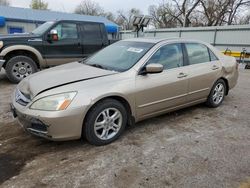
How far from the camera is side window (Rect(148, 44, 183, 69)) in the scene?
419 cm

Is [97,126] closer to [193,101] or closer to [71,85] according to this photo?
[71,85]

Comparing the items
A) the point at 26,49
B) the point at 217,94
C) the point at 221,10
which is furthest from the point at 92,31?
the point at 221,10

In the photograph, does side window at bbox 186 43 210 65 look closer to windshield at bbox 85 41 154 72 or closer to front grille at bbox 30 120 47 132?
windshield at bbox 85 41 154 72

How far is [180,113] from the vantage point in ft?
16.5

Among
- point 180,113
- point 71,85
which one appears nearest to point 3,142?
point 71,85

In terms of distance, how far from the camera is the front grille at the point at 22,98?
3.39m

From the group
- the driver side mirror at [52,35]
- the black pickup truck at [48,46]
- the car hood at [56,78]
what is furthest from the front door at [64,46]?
the car hood at [56,78]

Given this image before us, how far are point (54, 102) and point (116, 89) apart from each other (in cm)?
87

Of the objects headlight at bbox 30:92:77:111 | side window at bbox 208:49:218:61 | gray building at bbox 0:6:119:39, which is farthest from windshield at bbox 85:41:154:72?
gray building at bbox 0:6:119:39

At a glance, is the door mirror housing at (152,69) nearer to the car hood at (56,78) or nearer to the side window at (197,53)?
the car hood at (56,78)

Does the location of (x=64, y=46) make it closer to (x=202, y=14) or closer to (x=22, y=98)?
(x=22, y=98)

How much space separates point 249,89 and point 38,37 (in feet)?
20.6

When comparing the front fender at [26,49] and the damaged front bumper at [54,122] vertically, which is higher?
the front fender at [26,49]

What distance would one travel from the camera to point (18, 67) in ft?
23.3
